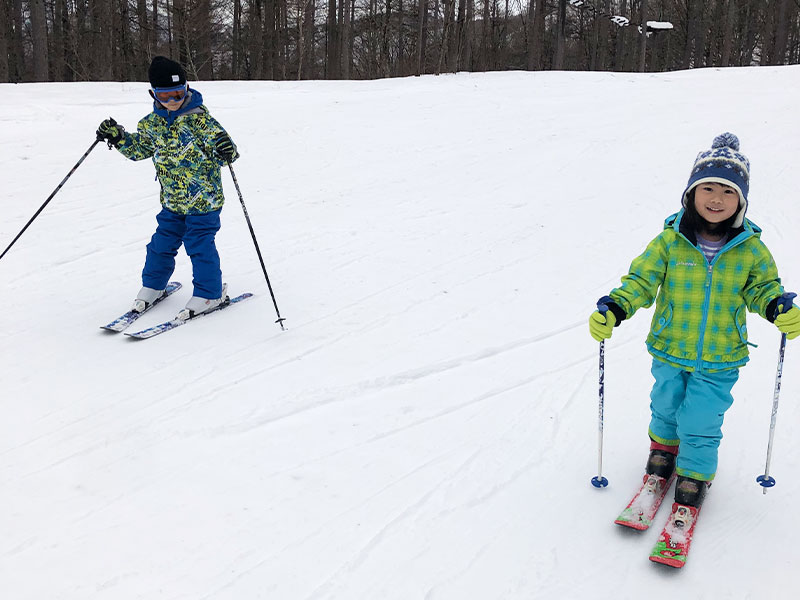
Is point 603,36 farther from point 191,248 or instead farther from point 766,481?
point 766,481

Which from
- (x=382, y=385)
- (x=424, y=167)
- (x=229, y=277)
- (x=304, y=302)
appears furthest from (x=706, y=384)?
(x=424, y=167)

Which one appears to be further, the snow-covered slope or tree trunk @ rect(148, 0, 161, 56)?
tree trunk @ rect(148, 0, 161, 56)

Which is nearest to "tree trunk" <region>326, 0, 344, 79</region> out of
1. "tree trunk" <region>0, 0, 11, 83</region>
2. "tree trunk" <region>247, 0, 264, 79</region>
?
"tree trunk" <region>247, 0, 264, 79</region>

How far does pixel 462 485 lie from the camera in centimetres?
317

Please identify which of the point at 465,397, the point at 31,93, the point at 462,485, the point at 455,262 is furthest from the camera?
the point at 31,93

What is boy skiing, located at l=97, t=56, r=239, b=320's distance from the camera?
476 cm

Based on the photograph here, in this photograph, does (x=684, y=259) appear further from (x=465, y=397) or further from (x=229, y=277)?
(x=229, y=277)

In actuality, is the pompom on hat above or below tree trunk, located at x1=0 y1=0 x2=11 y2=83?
below

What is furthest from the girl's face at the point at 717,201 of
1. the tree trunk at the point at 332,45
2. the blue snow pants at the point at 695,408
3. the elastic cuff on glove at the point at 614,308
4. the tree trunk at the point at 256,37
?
the tree trunk at the point at 332,45

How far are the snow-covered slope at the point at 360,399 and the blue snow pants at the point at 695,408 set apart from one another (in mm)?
260

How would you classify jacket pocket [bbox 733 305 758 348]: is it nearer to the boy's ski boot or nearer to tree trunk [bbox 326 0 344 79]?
the boy's ski boot

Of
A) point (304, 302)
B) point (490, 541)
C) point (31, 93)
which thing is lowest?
point (490, 541)

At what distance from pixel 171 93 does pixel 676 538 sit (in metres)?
4.11

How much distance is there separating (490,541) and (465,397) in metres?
1.28
